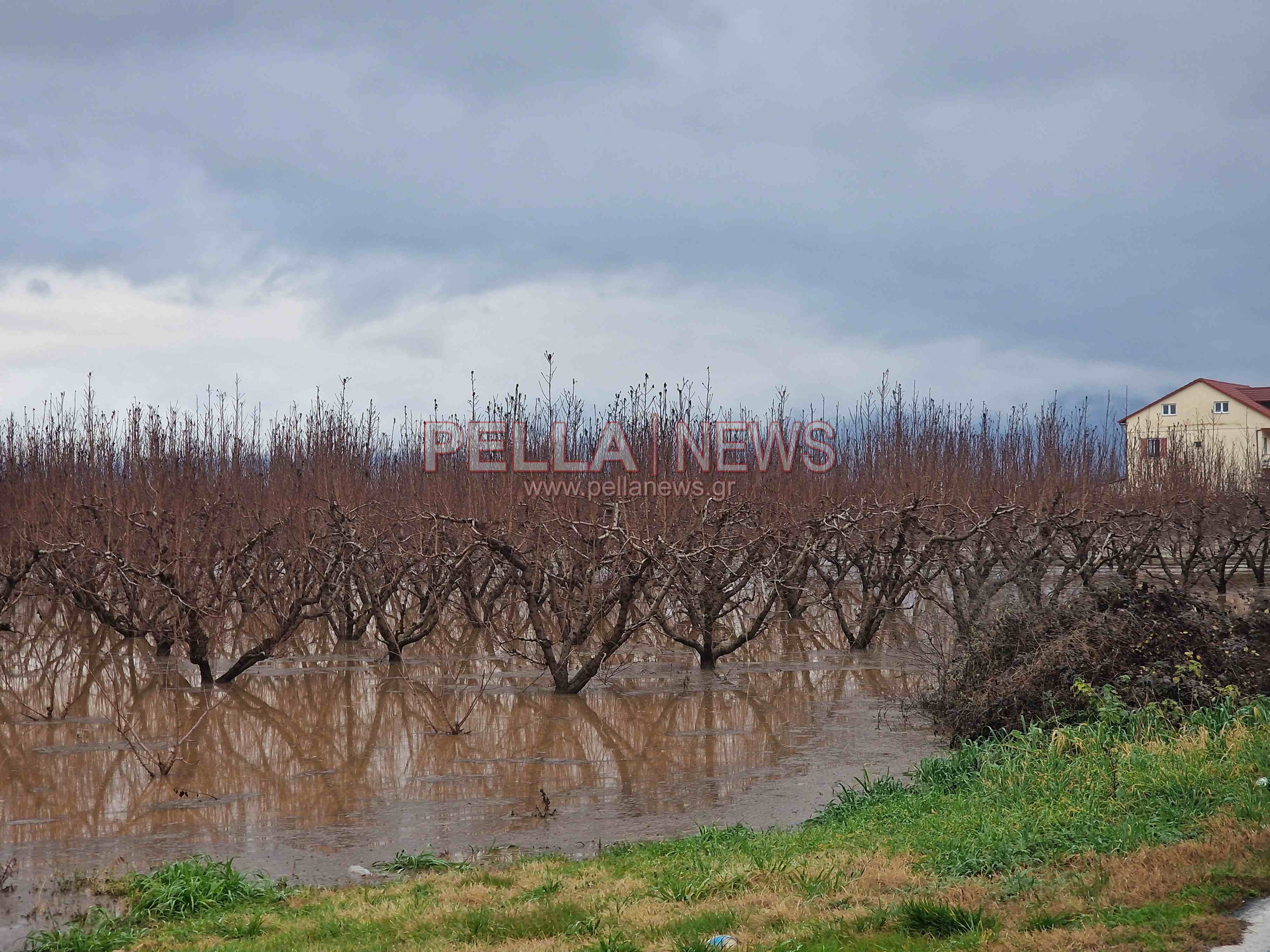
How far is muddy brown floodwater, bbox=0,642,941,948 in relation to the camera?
820 cm

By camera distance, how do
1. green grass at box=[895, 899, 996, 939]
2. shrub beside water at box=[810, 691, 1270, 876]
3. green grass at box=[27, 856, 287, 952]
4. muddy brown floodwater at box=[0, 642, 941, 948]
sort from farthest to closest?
muddy brown floodwater at box=[0, 642, 941, 948]
shrub beside water at box=[810, 691, 1270, 876]
green grass at box=[27, 856, 287, 952]
green grass at box=[895, 899, 996, 939]

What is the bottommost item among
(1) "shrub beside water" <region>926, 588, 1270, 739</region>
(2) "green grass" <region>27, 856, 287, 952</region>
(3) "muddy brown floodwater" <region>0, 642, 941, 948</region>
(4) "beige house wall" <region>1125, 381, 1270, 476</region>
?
(3) "muddy brown floodwater" <region>0, 642, 941, 948</region>

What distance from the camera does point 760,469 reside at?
24.6 meters

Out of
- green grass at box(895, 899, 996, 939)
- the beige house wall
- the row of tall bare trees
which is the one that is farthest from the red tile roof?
green grass at box(895, 899, 996, 939)

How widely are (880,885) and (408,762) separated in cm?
594

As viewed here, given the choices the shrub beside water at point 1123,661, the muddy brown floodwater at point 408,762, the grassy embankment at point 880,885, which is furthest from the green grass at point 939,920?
the shrub beside water at point 1123,661

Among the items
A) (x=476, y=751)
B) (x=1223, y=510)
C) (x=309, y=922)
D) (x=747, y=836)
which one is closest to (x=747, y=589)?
(x=1223, y=510)

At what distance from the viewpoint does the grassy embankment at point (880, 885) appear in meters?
5.17

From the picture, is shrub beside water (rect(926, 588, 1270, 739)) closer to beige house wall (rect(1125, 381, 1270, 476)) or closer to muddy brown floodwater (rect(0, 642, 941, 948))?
muddy brown floodwater (rect(0, 642, 941, 948))

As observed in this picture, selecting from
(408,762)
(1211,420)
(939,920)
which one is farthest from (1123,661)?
(1211,420)

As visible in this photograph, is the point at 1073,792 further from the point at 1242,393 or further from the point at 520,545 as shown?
the point at 1242,393

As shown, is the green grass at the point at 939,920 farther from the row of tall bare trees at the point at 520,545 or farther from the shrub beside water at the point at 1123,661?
the row of tall bare trees at the point at 520,545

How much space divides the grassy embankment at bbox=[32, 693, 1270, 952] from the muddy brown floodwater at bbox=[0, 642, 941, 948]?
2.70 feet

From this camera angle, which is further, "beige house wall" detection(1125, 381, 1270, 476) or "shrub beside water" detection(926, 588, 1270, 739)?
"beige house wall" detection(1125, 381, 1270, 476)
